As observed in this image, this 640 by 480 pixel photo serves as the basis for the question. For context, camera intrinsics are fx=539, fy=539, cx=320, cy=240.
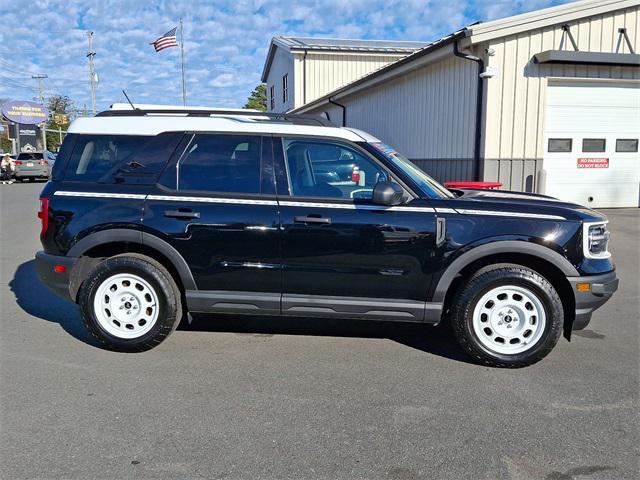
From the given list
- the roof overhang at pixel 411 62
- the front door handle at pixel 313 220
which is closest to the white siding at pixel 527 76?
the roof overhang at pixel 411 62

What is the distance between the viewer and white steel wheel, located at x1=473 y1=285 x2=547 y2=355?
13.7 feet

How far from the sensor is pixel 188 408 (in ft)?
11.6

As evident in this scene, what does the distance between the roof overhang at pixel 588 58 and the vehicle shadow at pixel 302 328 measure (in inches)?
311

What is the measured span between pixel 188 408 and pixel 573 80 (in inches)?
430

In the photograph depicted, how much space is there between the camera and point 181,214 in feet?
14.3

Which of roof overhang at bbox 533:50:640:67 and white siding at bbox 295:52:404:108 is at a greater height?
white siding at bbox 295:52:404:108

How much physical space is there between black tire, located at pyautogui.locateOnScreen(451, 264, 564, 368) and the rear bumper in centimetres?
318

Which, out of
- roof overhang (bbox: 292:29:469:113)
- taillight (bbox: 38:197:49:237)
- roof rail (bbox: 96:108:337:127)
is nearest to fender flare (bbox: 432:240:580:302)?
roof rail (bbox: 96:108:337:127)

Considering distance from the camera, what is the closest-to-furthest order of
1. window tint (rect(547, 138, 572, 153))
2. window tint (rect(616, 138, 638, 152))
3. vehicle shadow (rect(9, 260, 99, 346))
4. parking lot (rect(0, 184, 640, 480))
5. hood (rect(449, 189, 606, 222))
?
1. parking lot (rect(0, 184, 640, 480))
2. hood (rect(449, 189, 606, 222))
3. vehicle shadow (rect(9, 260, 99, 346))
4. window tint (rect(547, 138, 572, 153))
5. window tint (rect(616, 138, 638, 152))

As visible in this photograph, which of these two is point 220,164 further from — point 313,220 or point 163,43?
point 163,43

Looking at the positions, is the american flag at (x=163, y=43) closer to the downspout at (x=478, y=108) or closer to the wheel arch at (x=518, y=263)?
the downspout at (x=478, y=108)

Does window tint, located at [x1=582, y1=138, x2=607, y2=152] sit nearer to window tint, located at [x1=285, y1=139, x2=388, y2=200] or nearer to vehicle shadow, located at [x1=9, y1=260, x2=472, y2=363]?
vehicle shadow, located at [x1=9, y1=260, x2=472, y2=363]

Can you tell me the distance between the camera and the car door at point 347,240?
4184 millimetres

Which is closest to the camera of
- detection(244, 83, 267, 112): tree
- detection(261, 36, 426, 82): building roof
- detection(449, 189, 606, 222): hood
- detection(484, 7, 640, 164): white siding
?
detection(449, 189, 606, 222): hood
